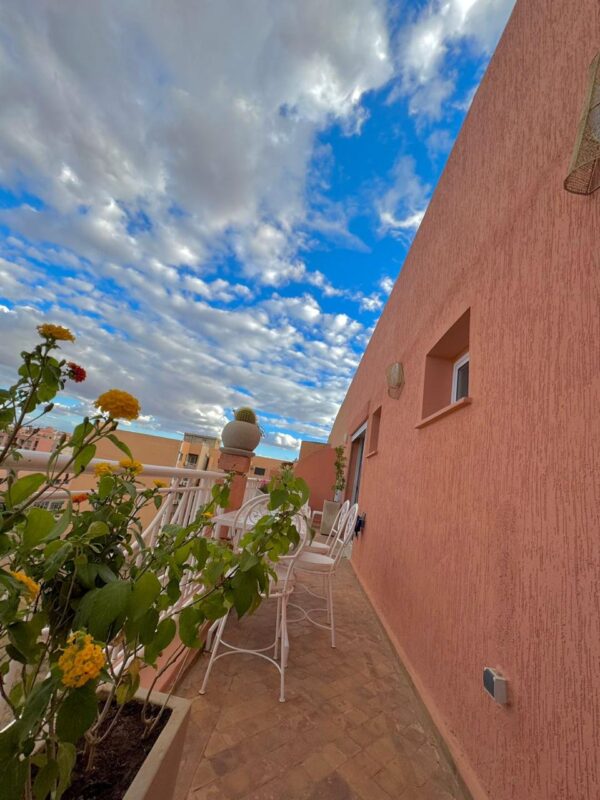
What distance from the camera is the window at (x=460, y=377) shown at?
256cm

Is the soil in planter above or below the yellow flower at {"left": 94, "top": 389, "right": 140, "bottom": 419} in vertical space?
below

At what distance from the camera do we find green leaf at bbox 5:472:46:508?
0.59 meters

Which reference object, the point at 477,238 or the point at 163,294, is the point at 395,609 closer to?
the point at 477,238

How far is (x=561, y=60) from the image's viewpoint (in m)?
1.50

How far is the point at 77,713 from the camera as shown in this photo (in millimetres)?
443

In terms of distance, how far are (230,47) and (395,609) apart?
17.2 feet

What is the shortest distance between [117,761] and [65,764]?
39 centimetres

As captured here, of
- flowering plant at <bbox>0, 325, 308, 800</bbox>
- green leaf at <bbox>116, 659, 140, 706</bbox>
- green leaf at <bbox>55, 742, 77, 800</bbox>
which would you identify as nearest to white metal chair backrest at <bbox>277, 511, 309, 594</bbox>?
flowering plant at <bbox>0, 325, 308, 800</bbox>

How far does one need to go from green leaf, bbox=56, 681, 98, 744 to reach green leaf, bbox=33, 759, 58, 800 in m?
0.05

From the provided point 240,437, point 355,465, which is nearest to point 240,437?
point 240,437

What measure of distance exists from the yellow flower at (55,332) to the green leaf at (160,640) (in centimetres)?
60

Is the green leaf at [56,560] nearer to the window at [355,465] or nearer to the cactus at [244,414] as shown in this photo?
the cactus at [244,414]

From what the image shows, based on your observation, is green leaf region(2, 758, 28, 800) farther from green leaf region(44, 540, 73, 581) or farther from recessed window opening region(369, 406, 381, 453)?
recessed window opening region(369, 406, 381, 453)

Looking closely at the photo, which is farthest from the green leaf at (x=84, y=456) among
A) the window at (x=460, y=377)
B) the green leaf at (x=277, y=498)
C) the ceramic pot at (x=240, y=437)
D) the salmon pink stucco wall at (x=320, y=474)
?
the salmon pink stucco wall at (x=320, y=474)
